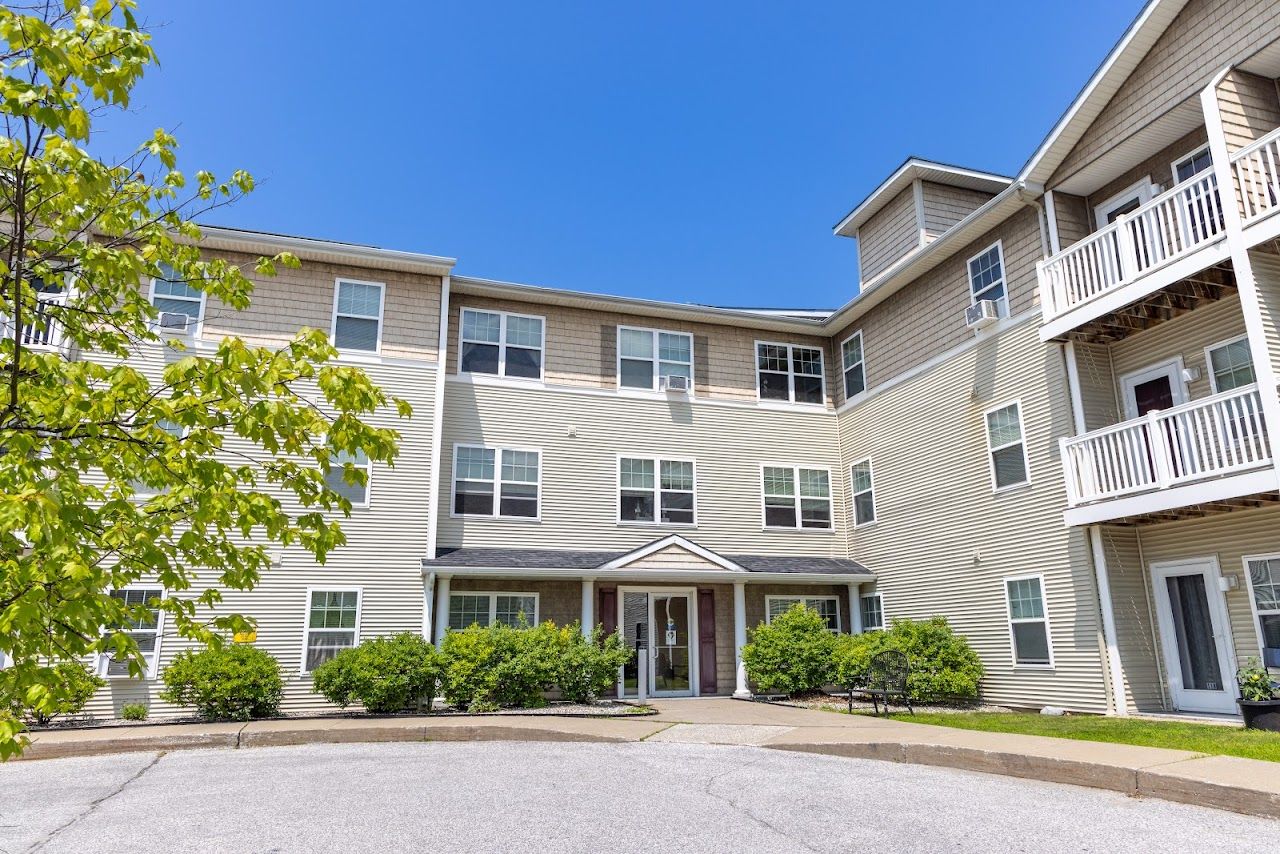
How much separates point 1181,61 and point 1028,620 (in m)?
8.95

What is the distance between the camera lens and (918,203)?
18891 mm

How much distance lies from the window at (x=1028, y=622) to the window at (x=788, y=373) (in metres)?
6.96

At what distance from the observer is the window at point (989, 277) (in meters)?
15.5

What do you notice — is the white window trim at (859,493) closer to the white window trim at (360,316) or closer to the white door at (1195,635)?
the white door at (1195,635)

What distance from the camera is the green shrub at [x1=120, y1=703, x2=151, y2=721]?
45.7ft

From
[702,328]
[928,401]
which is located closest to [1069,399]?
[928,401]

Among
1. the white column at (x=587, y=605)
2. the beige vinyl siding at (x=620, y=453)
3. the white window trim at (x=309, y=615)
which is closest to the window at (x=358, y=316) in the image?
→ the beige vinyl siding at (x=620, y=453)

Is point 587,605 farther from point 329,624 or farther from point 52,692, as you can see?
point 52,692

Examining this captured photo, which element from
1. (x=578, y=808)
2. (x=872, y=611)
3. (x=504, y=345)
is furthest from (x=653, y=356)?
(x=578, y=808)

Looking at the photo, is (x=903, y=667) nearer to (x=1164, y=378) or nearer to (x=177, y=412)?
(x=1164, y=378)

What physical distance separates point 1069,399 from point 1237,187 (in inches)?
153

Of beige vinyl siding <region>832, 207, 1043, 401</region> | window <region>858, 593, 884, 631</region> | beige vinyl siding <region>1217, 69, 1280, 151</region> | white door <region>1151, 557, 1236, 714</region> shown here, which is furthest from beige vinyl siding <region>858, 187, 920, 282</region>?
white door <region>1151, 557, 1236, 714</region>

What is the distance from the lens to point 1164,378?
43.6 feet

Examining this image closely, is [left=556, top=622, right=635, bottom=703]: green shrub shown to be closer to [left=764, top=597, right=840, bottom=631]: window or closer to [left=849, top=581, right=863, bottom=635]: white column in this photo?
[left=764, top=597, right=840, bottom=631]: window
